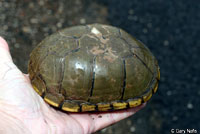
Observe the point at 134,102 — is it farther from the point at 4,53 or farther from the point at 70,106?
the point at 4,53

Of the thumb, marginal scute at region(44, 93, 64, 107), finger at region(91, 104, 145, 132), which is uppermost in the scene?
the thumb

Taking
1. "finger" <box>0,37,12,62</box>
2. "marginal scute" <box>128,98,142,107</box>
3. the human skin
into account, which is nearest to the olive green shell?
"marginal scute" <box>128,98,142,107</box>

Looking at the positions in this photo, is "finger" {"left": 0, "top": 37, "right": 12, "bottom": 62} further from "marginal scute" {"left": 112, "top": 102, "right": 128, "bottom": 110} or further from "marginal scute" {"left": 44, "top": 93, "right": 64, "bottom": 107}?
"marginal scute" {"left": 112, "top": 102, "right": 128, "bottom": 110}

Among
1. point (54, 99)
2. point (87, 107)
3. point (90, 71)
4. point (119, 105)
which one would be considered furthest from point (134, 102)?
point (54, 99)

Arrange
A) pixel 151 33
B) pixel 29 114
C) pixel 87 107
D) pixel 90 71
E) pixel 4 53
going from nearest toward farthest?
pixel 29 114 < pixel 90 71 < pixel 87 107 < pixel 4 53 < pixel 151 33

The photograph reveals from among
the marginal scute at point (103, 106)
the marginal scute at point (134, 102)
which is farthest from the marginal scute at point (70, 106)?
the marginal scute at point (134, 102)
